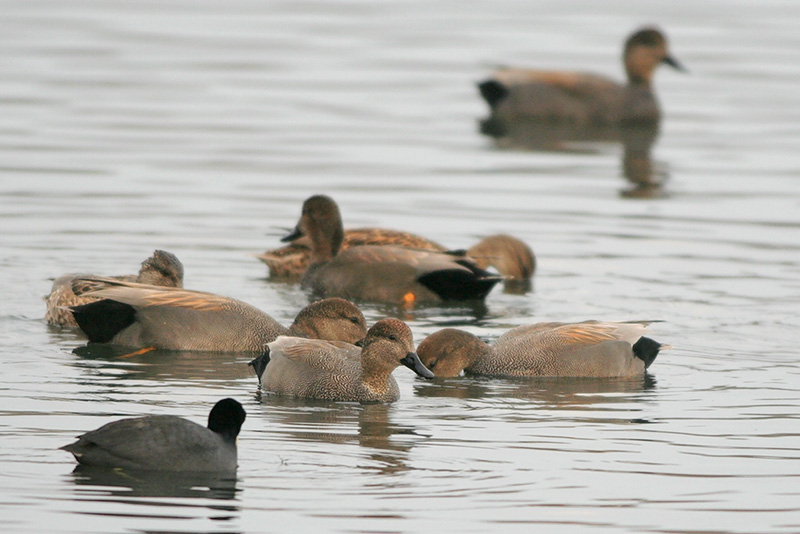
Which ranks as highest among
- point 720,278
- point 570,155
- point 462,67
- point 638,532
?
point 462,67

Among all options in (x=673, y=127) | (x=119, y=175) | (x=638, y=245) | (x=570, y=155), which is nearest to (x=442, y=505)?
(x=638, y=245)

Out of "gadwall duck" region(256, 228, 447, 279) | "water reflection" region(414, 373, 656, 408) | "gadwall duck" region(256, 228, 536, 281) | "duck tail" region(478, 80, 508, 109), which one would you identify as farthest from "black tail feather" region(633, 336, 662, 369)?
"duck tail" region(478, 80, 508, 109)

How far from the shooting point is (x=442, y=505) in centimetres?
854

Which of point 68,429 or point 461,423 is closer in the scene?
point 68,429

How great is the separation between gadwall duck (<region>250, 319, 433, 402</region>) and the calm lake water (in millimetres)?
157

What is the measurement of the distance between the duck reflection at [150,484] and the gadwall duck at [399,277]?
576 cm

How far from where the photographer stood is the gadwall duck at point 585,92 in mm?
24469

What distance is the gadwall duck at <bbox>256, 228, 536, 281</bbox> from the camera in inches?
606

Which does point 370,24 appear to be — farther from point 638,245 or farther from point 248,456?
point 248,456

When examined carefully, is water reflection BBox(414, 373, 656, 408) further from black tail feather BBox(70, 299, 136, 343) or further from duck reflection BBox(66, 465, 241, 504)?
duck reflection BBox(66, 465, 241, 504)

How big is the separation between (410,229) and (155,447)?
8.96 m

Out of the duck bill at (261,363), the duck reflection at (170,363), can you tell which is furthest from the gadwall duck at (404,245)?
the duck bill at (261,363)

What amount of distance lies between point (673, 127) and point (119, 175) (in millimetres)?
9015

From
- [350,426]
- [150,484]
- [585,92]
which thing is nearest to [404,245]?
[350,426]
